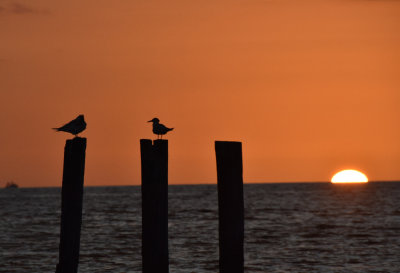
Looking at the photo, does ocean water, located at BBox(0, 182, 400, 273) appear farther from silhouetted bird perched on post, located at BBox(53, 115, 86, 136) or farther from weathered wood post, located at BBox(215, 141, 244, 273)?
weathered wood post, located at BBox(215, 141, 244, 273)

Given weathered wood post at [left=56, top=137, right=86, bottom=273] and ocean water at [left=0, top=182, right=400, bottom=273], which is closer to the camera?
weathered wood post at [left=56, top=137, right=86, bottom=273]

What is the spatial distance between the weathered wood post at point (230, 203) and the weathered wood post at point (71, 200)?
231 cm

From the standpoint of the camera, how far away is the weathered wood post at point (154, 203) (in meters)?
13.5

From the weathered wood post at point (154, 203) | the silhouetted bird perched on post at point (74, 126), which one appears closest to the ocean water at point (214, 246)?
the silhouetted bird perched on post at point (74, 126)

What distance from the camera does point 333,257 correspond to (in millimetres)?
32250

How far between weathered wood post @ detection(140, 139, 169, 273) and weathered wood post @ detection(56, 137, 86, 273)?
1056 millimetres

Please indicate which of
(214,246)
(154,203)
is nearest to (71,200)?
(154,203)

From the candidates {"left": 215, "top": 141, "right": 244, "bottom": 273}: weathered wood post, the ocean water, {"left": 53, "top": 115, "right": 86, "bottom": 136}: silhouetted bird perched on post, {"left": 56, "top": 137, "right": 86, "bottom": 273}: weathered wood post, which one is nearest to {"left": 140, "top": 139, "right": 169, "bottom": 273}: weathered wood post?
{"left": 215, "top": 141, "right": 244, "bottom": 273}: weathered wood post

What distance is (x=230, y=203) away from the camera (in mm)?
13305

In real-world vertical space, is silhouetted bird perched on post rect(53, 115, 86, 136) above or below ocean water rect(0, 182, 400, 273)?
above

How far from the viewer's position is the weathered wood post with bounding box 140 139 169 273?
13.5m

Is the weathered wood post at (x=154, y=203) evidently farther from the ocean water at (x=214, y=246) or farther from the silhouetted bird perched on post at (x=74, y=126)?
the ocean water at (x=214, y=246)

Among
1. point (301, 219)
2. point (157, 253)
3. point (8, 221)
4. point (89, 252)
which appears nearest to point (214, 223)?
point (301, 219)

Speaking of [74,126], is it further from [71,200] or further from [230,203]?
[230,203]
